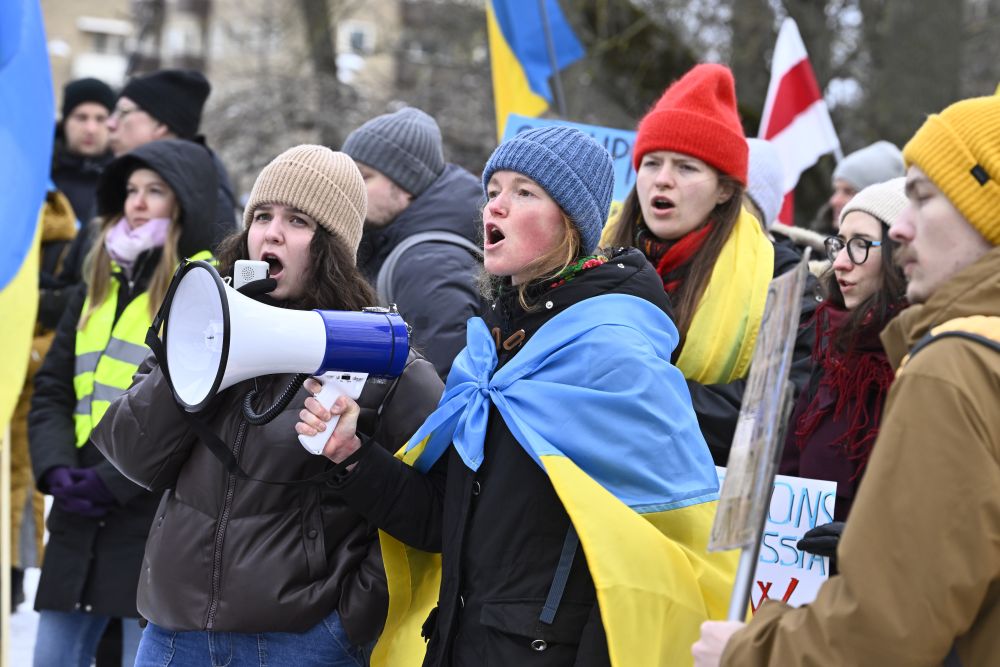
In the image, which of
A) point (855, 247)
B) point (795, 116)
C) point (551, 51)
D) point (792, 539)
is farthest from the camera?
point (795, 116)

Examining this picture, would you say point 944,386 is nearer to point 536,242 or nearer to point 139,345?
point 536,242

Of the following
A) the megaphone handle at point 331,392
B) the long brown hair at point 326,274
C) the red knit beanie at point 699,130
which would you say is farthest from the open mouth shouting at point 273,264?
the red knit beanie at point 699,130

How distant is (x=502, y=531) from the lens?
2652mm

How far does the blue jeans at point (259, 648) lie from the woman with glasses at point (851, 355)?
1.37 meters

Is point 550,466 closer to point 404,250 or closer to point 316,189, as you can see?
point 316,189

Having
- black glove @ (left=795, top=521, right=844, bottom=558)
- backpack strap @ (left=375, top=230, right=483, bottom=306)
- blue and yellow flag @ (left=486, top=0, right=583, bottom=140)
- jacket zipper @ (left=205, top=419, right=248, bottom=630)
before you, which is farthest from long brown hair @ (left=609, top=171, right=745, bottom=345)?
blue and yellow flag @ (left=486, top=0, right=583, bottom=140)

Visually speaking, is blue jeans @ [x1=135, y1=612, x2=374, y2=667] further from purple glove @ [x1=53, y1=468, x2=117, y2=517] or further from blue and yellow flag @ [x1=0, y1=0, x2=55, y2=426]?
purple glove @ [x1=53, y1=468, x2=117, y2=517]

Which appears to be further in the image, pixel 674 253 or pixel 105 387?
pixel 105 387

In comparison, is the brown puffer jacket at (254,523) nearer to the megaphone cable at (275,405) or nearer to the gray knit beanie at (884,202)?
the megaphone cable at (275,405)

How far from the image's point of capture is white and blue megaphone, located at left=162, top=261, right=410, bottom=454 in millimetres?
2711

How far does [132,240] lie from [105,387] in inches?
19.6

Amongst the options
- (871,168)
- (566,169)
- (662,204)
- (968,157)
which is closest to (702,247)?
(662,204)

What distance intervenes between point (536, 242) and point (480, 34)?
15.2 m

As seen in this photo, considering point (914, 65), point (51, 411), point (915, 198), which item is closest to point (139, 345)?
point (51, 411)
